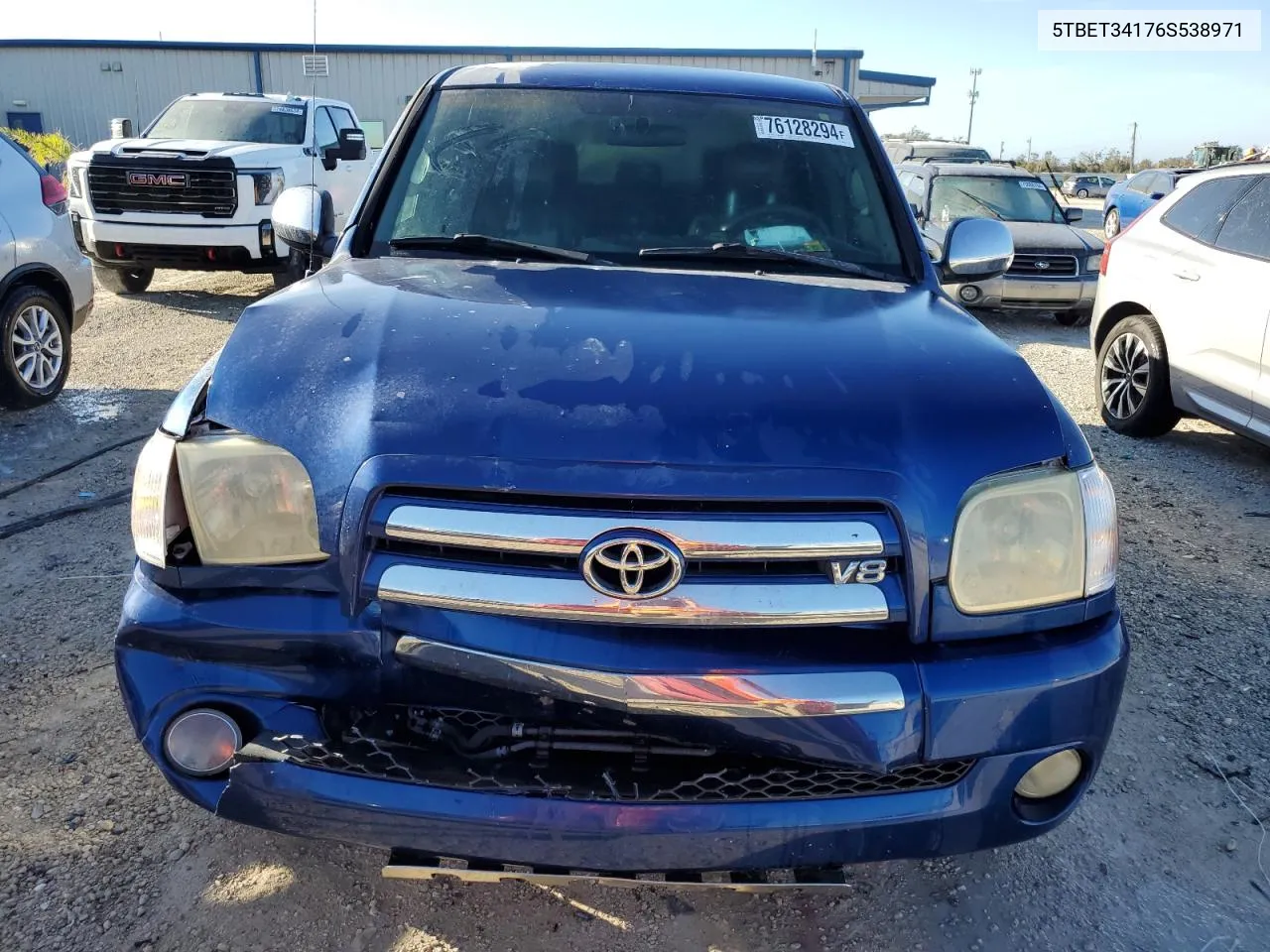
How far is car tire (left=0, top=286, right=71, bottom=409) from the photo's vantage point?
223 inches

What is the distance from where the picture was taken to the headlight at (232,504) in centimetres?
185

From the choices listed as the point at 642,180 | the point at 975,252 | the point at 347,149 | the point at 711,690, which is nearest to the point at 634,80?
the point at 642,180

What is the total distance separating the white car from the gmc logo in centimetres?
768

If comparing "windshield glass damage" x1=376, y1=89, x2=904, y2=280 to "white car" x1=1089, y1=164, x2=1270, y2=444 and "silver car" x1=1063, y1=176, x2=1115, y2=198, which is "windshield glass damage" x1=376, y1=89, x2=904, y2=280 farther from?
"silver car" x1=1063, y1=176, x2=1115, y2=198

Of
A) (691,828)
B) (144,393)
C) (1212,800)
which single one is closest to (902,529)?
(691,828)

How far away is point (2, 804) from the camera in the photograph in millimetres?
2479

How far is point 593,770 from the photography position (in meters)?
1.80

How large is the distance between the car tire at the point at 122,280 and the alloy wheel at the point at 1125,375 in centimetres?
876

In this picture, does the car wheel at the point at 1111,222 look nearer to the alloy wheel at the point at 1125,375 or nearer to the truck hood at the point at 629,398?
the alloy wheel at the point at 1125,375

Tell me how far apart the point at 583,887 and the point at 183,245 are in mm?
8196

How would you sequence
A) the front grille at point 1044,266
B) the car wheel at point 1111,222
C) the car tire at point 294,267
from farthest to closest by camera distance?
the car wheel at point 1111,222 → the front grille at point 1044,266 → the car tire at point 294,267

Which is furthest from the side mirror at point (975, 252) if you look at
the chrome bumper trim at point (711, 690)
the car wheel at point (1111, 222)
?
the car wheel at point (1111, 222)

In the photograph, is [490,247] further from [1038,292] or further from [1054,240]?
[1054,240]

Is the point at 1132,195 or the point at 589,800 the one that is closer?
the point at 589,800
